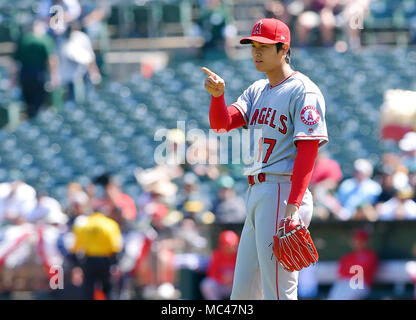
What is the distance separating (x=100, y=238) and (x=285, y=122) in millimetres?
3709

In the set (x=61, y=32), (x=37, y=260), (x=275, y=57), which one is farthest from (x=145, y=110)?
(x=275, y=57)

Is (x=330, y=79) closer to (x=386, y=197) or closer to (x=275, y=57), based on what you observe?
(x=386, y=197)

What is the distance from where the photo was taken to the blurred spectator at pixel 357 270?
6.59m

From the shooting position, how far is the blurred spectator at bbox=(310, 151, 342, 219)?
7.32 meters

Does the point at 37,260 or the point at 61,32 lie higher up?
the point at 61,32

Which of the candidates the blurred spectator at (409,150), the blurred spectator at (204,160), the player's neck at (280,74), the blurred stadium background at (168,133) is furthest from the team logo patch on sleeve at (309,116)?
the blurred spectator at (204,160)

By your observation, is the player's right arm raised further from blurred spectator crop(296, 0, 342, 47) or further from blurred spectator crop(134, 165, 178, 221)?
blurred spectator crop(296, 0, 342, 47)

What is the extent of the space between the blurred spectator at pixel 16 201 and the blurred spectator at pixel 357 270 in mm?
2880

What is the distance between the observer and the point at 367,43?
37.5 ft

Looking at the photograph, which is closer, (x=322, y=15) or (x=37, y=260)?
(x=37, y=260)

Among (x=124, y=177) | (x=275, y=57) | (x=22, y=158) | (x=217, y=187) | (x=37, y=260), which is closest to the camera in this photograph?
(x=275, y=57)

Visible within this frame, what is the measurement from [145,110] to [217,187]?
260 centimetres

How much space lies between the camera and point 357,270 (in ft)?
21.6

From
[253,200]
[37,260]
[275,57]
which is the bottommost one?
[37,260]
